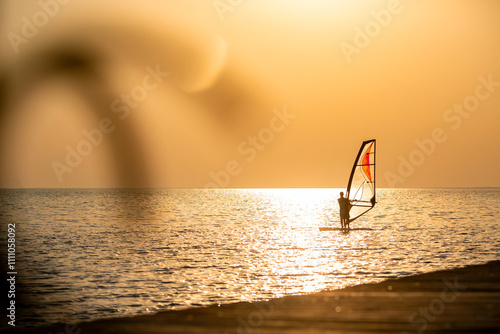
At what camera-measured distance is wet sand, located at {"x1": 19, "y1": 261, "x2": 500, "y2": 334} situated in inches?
414

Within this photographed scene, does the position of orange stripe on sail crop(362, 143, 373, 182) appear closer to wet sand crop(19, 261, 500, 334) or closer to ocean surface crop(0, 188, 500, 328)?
ocean surface crop(0, 188, 500, 328)

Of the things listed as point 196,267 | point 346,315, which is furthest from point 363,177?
point 346,315

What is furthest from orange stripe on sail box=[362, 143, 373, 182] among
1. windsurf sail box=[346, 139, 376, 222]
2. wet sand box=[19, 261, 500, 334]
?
wet sand box=[19, 261, 500, 334]

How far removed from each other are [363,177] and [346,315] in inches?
1242

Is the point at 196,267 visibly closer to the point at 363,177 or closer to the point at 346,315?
the point at 346,315

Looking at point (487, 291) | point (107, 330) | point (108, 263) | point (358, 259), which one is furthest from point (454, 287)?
point (108, 263)

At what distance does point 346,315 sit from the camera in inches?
453

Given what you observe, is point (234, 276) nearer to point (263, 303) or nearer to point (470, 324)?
point (263, 303)

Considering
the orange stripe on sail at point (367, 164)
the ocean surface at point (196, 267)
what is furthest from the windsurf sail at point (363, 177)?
the ocean surface at point (196, 267)

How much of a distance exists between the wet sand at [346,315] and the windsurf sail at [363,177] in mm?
26732

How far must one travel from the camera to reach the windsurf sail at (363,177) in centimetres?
4116

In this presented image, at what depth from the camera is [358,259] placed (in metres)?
26.1

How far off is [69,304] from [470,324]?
1083 centimetres

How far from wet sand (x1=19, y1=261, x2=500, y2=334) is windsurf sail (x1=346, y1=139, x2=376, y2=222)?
26.7 metres
